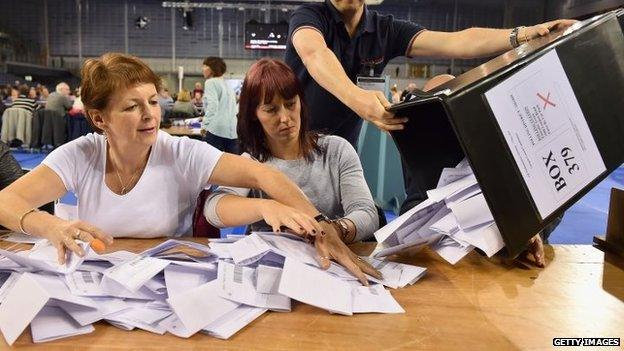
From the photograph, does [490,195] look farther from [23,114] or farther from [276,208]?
[23,114]

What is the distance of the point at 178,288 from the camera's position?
0.75 metres

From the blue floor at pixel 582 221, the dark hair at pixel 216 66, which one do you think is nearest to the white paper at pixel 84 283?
the blue floor at pixel 582 221

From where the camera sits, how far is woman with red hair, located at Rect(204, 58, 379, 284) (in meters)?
1.41

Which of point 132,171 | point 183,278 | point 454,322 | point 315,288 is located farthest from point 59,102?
point 454,322

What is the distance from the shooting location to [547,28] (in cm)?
105

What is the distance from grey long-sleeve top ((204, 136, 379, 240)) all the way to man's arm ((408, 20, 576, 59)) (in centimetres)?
42

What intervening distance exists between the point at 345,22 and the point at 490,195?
1085 mm

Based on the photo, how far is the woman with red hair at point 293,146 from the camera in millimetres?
1407

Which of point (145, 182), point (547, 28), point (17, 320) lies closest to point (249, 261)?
point (17, 320)

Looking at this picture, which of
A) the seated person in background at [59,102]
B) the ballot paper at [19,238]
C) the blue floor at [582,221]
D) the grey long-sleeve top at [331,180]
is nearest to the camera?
the ballot paper at [19,238]

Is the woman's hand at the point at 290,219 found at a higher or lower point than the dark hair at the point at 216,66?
lower

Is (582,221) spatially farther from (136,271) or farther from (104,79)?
(136,271)

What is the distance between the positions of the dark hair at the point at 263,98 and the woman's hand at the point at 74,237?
0.70m

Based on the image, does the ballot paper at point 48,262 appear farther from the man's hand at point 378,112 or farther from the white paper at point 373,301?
the man's hand at point 378,112
